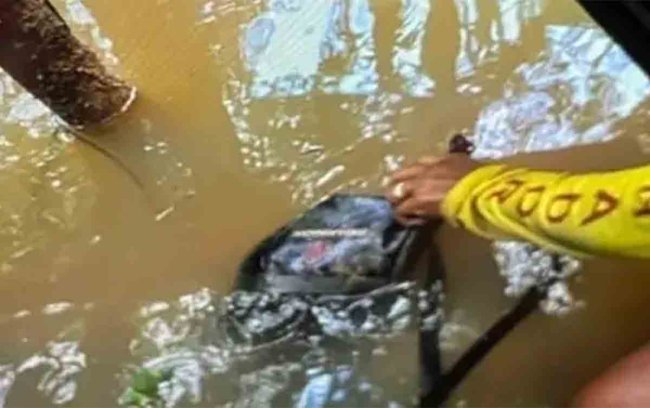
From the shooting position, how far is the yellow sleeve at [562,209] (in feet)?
3.04

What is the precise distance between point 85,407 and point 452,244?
0.41m

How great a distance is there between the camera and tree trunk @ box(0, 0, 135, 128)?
131cm

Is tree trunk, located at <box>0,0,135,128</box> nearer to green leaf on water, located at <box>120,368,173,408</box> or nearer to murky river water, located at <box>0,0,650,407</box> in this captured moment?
murky river water, located at <box>0,0,650,407</box>

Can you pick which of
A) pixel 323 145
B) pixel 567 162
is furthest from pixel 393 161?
pixel 567 162

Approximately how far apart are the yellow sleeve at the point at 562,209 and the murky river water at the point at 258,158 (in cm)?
25

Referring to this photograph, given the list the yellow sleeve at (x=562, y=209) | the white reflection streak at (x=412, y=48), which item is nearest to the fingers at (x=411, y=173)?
the yellow sleeve at (x=562, y=209)

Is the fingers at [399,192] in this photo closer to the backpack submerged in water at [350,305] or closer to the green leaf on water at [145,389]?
the backpack submerged in water at [350,305]

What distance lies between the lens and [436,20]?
1.49 m

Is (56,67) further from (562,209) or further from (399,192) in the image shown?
(562,209)

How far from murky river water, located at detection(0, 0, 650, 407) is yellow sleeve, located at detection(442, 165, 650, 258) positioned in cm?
25

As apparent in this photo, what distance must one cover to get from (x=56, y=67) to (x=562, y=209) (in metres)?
0.64

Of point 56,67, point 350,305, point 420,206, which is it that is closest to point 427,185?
point 420,206

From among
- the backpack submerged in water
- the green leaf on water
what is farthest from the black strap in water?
the green leaf on water

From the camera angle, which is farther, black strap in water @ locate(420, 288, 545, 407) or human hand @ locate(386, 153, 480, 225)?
black strap in water @ locate(420, 288, 545, 407)
